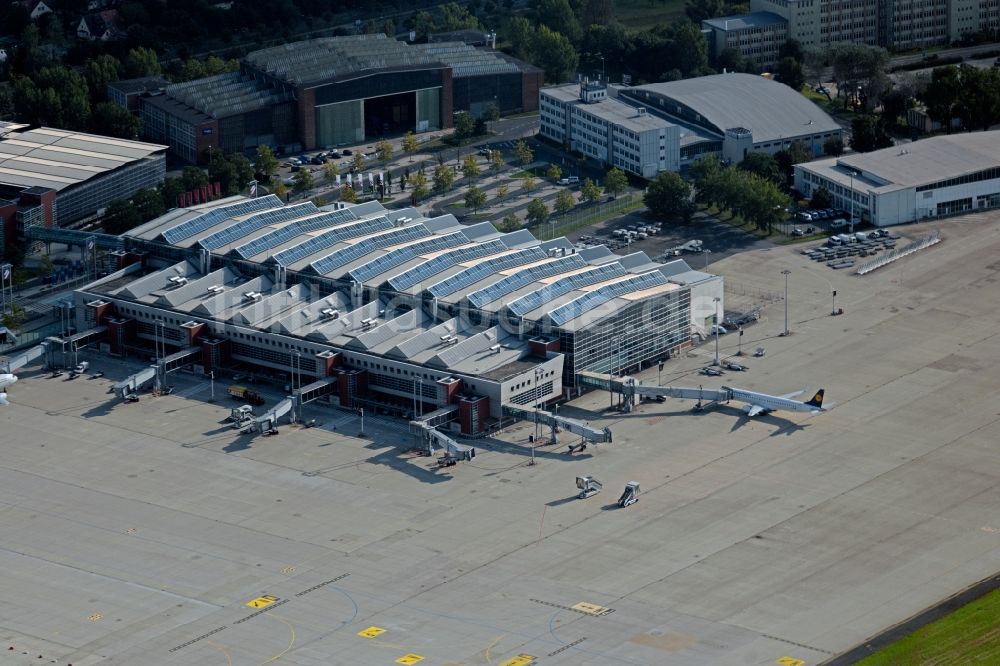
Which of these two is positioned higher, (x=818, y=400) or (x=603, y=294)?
(x=603, y=294)

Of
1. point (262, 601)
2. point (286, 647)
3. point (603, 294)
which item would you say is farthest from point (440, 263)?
point (286, 647)

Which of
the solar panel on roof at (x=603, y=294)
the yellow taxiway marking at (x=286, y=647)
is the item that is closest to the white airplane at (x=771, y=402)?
the solar panel on roof at (x=603, y=294)

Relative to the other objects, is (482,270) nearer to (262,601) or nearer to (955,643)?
(262,601)

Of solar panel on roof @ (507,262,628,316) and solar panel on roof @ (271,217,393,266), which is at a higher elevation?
solar panel on roof @ (271,217,393,266)

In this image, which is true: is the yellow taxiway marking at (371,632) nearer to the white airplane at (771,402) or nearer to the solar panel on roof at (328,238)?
the white airplane at (771,402)

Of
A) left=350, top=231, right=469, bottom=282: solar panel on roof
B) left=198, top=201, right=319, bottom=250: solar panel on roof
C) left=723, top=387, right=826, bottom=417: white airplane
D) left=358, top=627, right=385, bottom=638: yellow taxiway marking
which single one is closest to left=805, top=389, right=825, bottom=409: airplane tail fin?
left=723, top=387, right=826, bottom=417: white airplane

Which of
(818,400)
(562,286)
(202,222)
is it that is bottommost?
(818,400)

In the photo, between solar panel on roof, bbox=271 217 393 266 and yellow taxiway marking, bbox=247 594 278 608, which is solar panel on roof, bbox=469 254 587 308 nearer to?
solar panel on roof, bbox=271 217 393 266
